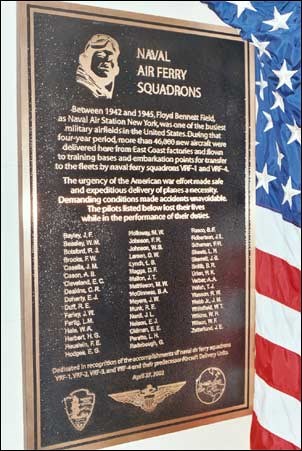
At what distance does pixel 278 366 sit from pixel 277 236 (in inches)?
15.6

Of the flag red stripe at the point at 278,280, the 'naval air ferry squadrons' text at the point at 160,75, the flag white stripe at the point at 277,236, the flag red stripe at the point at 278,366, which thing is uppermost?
the 'naval air ferry squadrons' text at the point at 160,75

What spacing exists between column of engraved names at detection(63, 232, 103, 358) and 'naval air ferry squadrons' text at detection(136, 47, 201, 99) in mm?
493

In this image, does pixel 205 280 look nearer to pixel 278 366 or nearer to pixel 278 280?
pixel 278 280

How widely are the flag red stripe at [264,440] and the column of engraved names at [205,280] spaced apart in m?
0.33

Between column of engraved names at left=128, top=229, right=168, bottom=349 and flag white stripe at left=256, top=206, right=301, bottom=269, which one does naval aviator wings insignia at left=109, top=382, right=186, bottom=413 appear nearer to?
column of engraved names at left=128, top=229, right=168, bottom=349

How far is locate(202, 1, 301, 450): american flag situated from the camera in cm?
143

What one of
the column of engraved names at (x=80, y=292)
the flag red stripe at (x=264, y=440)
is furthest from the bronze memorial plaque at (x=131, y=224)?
the flag red stripe at (x=264, y=440)

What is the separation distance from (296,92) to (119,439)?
1.14 m

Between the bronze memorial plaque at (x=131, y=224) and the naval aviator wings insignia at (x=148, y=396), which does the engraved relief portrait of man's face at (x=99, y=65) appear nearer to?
the bronze memorial plaque at (x=131, y=224)

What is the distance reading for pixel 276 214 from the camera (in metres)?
1.59

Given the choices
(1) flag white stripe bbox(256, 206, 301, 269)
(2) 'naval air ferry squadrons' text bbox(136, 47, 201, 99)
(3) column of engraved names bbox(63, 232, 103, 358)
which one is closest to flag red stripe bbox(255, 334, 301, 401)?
(1) flag white stripe bbox(256, 206, 301, 269)

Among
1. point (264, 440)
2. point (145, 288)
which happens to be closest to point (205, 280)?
point (145, 288)

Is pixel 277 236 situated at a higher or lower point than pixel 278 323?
higher

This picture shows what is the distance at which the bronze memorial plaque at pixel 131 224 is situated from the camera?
1431 mm
